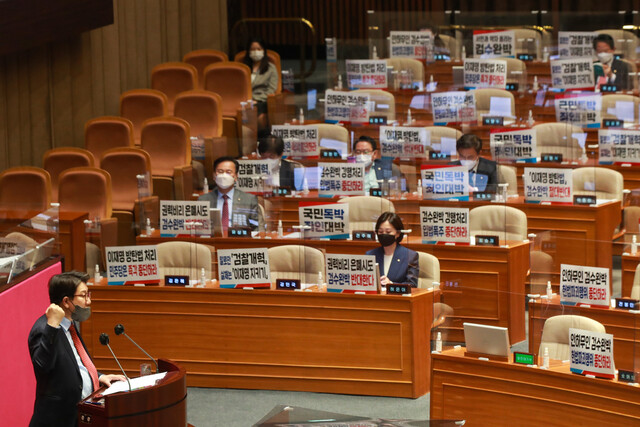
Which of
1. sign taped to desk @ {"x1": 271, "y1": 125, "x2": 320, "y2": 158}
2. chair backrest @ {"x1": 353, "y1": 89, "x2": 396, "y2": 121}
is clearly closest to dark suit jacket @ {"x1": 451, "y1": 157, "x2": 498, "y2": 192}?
sign taped to desk @ {"x1": 271, "y1": 125, "x2": 320, "y2": 158}

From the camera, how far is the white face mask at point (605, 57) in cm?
1208

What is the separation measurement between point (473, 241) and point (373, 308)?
1302 millimetres

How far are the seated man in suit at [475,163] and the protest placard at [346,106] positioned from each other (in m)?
1.93

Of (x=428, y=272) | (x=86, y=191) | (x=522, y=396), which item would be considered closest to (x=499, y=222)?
(x=428, y=272)

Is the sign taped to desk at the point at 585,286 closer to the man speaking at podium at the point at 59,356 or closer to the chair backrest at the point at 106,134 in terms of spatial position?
the man speaking at podium at the point at 59,356

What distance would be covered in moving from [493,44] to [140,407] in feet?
27.9

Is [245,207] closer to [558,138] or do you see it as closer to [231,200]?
[231,200]

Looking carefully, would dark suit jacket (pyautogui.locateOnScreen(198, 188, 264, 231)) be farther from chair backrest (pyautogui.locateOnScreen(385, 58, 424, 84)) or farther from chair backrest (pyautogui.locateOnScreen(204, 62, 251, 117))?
chair backrest (pyautogui.locateOnScreen(385, 58, 424, 84))

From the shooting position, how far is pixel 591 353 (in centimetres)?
604

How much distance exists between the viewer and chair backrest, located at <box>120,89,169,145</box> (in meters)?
11.5

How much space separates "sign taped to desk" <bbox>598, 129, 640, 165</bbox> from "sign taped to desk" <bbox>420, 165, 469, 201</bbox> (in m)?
1.57

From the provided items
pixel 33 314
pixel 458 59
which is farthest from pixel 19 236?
pixel 458 59

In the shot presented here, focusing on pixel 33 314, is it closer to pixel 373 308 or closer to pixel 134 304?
pixel 134 304

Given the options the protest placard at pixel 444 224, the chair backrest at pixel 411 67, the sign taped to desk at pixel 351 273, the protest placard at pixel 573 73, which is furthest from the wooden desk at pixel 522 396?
the chair backrest at pixel 411 67
